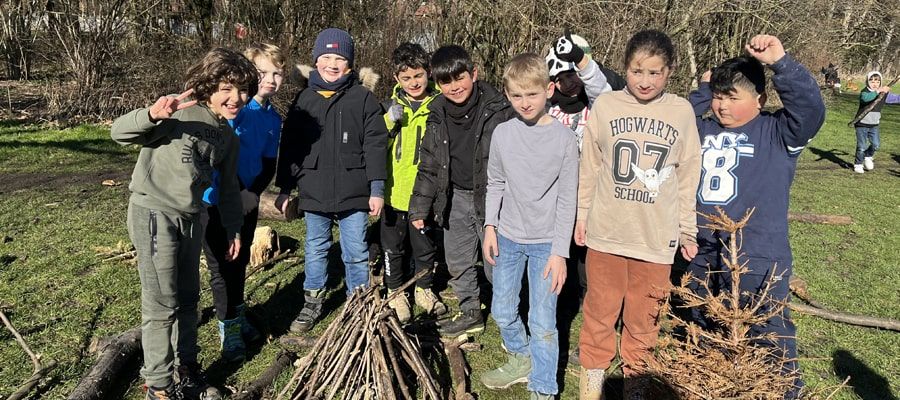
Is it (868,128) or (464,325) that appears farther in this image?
(868,128)

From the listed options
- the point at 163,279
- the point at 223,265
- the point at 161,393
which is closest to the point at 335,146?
the point at 223,265

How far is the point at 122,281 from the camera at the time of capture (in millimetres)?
4508

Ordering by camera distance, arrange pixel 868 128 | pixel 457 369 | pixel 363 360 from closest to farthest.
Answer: pixel 363 360, pixel 457 369, pixel 868 128

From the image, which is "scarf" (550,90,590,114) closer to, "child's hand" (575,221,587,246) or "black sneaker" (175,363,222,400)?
"child's hand" (575,221,587,246)

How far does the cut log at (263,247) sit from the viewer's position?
500 cm

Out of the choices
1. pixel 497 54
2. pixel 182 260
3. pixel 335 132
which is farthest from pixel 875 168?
pixel 182 260

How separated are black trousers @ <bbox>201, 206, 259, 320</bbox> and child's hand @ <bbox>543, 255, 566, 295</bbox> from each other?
191 centimetres

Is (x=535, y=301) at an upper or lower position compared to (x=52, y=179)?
upper

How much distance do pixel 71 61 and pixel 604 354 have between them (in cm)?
1115

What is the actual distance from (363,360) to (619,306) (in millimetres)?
1361

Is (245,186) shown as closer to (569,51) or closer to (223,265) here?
(223,265)

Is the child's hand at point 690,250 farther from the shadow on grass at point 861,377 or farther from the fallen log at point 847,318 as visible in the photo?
the fallen log at point 847,318

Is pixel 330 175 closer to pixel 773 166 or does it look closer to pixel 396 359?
pixel 396 359

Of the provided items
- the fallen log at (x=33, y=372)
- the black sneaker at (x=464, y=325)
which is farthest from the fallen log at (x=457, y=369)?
the fallen log at (x=33, y=372)
